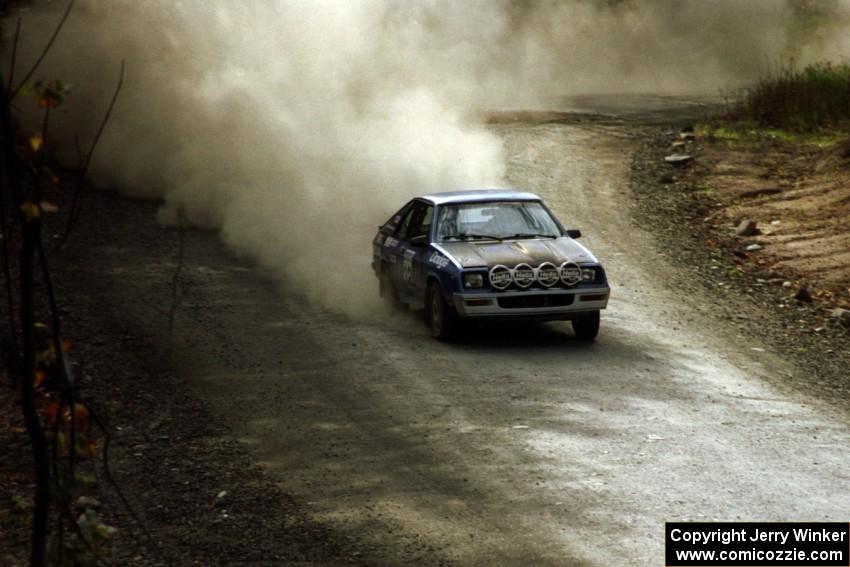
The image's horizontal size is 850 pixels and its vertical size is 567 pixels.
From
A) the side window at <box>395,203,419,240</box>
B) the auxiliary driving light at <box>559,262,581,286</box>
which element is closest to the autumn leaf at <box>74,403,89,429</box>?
the auxiliary driving light at <box>559,262,581,286</box>

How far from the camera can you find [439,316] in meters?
12.2

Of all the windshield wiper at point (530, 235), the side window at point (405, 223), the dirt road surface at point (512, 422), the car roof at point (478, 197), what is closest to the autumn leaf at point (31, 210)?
the dirt road surface at point (512, 422)

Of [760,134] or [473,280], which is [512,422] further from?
[760,134]

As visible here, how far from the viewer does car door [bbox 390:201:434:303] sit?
1284cm

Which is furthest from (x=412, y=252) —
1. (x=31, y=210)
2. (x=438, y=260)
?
(x=31, y=210)

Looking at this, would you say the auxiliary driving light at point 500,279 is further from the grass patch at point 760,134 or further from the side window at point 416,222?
the grass patch at point 760,134

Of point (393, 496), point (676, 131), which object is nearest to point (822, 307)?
point (393, 496)

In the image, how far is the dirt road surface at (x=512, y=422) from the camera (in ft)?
23.4

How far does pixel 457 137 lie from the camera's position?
865 inches

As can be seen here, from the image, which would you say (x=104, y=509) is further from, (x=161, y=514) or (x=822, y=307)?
(x=822, y=307)

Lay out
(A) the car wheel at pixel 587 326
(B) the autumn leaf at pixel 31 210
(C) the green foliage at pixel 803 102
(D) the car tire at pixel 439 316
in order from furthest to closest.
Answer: (C) the green foliage at pixel 803 102
(A) the car wheel at pixel 587 326
(D) the car tire at pixel 439 316
(B) the autumn leaf at pixel 31 210

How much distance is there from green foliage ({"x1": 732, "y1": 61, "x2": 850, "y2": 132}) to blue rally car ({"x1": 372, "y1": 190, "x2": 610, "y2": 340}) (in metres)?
13.3

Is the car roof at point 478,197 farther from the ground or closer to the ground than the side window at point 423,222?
farther from the ground

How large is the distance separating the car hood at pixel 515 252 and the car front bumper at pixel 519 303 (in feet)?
1.01
